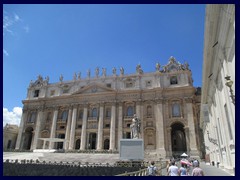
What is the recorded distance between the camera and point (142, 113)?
3972 cm

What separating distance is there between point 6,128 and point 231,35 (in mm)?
52870

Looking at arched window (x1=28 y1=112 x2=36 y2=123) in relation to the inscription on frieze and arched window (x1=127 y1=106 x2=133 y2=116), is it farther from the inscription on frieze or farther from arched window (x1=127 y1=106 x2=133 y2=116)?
the inscription on frieze

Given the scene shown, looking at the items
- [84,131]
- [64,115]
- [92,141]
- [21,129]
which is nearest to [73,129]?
[84,131]

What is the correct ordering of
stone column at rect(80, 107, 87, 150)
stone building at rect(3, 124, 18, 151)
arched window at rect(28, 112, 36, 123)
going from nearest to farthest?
stone column at rect(80, 107, 87, 150) → arched window at rect(28, 112, 36, 123) → stone building at rect(3, 124, 18, 151)

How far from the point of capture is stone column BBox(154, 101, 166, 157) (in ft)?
116

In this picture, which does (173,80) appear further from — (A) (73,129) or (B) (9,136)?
(B) (9,136)

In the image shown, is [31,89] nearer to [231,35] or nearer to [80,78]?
[80,78]

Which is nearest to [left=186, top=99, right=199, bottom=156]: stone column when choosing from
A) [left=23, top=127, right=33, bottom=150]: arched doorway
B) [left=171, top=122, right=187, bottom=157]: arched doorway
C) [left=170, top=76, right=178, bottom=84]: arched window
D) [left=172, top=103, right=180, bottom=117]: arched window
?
[left=172, top=103, right=180, bottom=117]: arched window

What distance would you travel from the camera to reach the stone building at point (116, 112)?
37.5m

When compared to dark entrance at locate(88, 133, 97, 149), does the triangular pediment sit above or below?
above

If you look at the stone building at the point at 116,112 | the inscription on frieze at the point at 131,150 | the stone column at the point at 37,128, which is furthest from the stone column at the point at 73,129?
the inscription on frieze at the point at 131,150

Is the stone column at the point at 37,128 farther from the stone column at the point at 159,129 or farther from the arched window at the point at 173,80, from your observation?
the arched window at the point at 173,80

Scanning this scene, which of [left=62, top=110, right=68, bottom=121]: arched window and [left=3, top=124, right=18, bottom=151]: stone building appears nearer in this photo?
[left=62, top=110, right=68, bottom=121]: arched window
